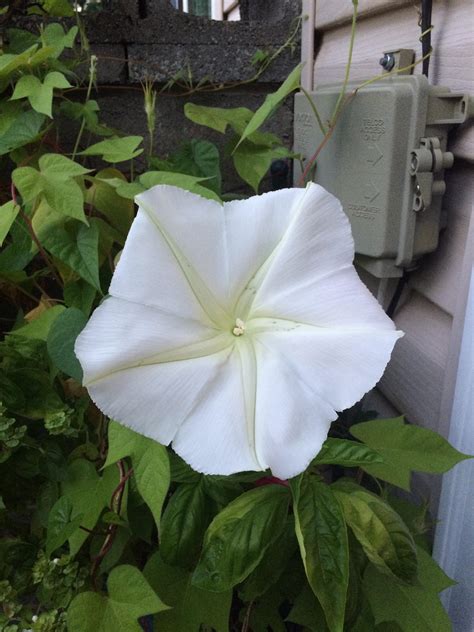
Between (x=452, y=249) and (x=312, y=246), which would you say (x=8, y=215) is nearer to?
(x=312, y=246)

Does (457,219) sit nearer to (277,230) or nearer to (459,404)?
(459,404)

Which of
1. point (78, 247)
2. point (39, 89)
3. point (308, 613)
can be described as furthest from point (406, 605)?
point (39, 89)

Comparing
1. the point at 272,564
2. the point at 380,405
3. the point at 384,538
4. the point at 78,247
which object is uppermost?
the point at 78,247

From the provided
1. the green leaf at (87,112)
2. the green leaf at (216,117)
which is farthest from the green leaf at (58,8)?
the green leaf at (216,117)

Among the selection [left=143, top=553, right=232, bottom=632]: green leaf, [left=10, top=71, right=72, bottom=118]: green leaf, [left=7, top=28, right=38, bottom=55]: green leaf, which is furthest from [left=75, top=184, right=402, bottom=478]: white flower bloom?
[left=7, top=28, right=38, bottom=55]: green leaf

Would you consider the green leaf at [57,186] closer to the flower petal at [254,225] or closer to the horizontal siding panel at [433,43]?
the flower petal at [254,225]
